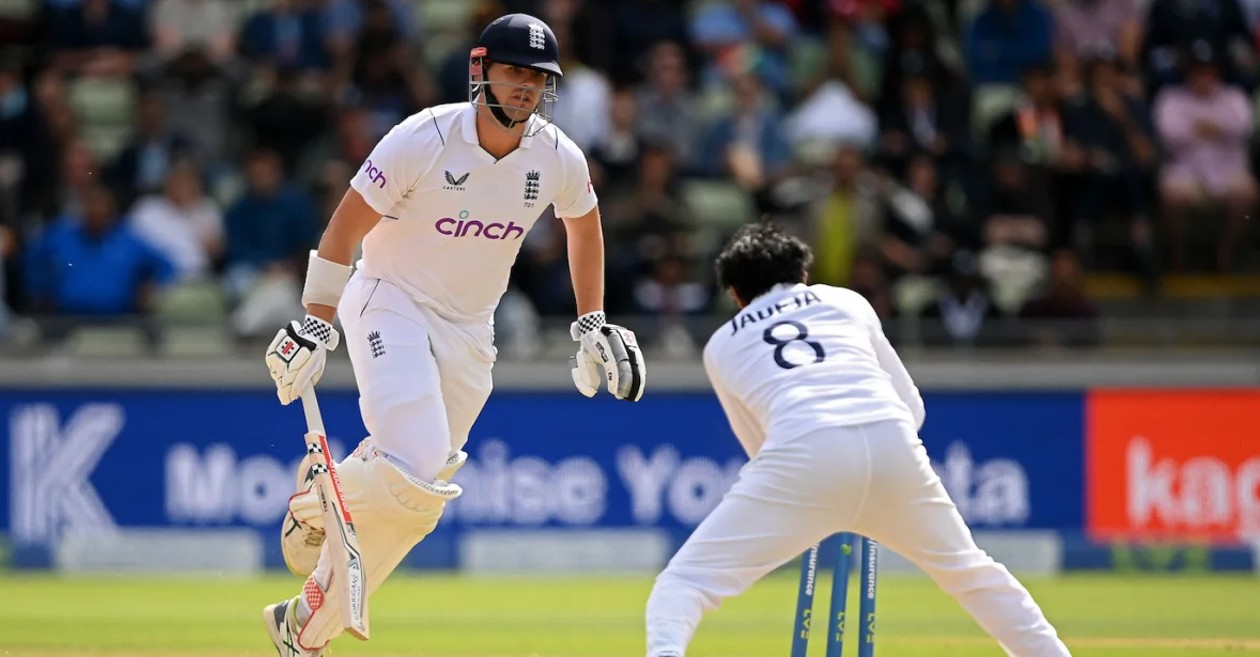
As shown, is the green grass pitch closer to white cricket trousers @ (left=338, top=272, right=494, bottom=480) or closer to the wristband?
white cricket trousers @ (left=338, top=272, right=494, bottom=480)

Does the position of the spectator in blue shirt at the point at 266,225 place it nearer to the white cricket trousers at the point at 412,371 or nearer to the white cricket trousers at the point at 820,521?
the white cricket trousers at the point at 412,371

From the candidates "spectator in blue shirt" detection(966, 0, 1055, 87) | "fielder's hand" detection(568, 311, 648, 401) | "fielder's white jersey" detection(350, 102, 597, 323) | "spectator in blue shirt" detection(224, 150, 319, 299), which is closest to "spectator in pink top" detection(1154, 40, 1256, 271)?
"spectator in blue shirt" detection(966, 0, 1055, 87)

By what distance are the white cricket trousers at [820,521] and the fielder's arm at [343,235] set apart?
1.46 m

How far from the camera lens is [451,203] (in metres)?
5.56

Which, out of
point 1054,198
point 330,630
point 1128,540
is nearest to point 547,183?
point 330,630

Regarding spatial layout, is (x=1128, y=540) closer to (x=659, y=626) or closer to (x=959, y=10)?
(x=959, y=10)

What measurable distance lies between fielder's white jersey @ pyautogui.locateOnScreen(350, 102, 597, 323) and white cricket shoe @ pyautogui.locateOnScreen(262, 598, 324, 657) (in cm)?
100

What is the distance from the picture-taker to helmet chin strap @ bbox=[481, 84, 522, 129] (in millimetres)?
5559

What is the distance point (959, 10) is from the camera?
13.6m

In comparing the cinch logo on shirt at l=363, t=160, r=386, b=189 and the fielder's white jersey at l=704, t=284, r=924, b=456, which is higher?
the cinch logo on shirt at l=363, t=160, r=386, b=189

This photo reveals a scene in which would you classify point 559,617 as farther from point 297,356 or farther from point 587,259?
point 297,356

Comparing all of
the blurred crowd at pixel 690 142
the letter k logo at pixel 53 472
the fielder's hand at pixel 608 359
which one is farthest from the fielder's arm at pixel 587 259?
the letter k logo at pixel 53 472

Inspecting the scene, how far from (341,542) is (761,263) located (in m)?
1.45

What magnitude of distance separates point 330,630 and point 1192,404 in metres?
6.81
